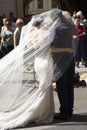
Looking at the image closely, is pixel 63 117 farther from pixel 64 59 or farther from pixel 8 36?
pixel 8 36

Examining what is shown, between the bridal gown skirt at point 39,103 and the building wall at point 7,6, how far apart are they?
20590mm

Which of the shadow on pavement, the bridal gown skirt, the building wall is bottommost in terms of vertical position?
the building wall

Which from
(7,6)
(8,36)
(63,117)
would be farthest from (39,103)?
(7,6)

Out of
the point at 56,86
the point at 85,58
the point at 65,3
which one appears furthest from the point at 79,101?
the point at 65,3

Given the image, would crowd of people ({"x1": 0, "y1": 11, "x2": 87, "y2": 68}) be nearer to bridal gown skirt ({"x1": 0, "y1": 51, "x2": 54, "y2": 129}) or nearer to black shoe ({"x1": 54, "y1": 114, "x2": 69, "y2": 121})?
bridal gown skirt ({"x1": 0, "y1": 51, "x2": 54, "y2": 129})

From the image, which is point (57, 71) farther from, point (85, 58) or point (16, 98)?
point (85, 58)

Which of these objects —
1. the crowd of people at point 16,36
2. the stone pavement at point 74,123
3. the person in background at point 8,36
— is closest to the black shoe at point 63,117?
the stone pavement at point 74,123

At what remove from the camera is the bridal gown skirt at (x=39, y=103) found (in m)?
8.77

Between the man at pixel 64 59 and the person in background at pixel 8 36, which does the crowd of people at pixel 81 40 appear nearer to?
the person in background at pixel 8 36

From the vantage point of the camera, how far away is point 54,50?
893cm

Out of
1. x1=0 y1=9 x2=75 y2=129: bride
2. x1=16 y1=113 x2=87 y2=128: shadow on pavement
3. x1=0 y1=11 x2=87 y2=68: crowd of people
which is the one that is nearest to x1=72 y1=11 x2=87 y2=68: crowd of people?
x1=0 y1=11 x2=87 y2=68: crowd of people

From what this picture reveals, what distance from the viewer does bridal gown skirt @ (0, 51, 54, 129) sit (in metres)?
8.77

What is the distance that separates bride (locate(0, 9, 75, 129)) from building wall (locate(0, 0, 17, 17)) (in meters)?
20.4

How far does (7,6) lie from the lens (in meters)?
29.8
